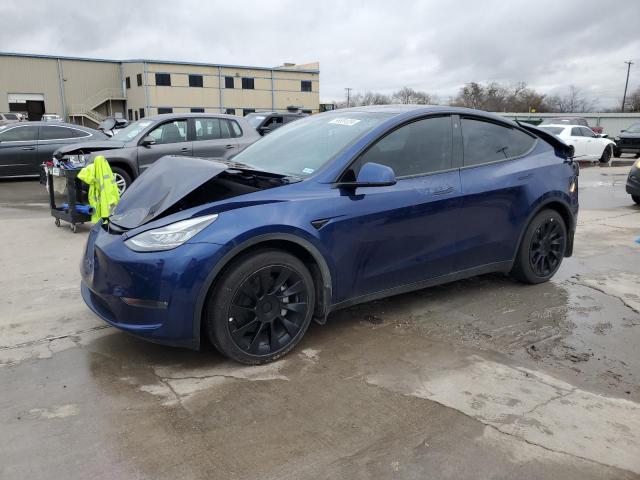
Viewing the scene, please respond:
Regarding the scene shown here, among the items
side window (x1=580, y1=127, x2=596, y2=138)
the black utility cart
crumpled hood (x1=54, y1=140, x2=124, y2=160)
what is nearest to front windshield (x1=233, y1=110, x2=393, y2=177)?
the black utility cart

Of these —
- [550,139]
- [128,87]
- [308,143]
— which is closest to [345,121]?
[308,143]

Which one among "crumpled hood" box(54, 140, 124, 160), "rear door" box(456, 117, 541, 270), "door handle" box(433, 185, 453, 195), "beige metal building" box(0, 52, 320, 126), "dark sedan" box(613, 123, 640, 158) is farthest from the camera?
"beige metal building" box(0, 52, 320, 126)

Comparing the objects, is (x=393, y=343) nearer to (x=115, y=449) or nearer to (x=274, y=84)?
(x=115, y=449)

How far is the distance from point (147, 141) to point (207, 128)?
1.27m

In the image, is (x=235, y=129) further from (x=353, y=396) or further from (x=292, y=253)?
(x=353, y=396)

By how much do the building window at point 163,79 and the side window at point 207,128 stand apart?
45542mm

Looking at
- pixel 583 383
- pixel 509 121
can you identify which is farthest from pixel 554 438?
pixel 509 121

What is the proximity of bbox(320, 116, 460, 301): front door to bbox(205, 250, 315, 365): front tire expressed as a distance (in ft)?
1.04

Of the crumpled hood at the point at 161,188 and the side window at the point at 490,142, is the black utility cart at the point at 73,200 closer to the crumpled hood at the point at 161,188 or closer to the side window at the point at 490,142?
the crumpled hood at the point at 161,188

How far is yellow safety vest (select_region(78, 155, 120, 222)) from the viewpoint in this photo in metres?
6.65

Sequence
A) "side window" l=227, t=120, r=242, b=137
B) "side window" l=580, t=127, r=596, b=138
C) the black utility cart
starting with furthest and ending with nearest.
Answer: "side window" l=580, t=127, r=596, b=138
"side window" l=227, t=120, r=242, b=137
the black utility cart

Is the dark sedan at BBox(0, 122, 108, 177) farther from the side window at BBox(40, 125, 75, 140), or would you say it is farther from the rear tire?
the rear tire

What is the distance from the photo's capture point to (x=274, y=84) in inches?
2317

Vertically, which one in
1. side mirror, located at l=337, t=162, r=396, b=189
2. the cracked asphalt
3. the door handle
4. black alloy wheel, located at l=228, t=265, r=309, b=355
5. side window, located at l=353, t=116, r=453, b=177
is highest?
side window, located at l=353, t=116, r=453, b=177
